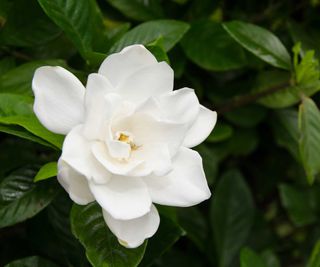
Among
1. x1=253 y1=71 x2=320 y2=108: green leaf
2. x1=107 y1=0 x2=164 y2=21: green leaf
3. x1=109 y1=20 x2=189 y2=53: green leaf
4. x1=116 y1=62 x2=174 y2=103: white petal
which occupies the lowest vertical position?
x1=253 y1=71 x2=320 y2=108: green leaf

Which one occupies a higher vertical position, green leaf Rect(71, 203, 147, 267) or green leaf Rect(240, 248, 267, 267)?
green leaf Rect(71, 203, 147, 267)

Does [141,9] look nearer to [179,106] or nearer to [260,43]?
[260,43]

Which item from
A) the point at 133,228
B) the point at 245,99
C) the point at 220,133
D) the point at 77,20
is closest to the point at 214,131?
the point at 220,133

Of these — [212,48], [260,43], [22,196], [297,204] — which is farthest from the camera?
[297,204]

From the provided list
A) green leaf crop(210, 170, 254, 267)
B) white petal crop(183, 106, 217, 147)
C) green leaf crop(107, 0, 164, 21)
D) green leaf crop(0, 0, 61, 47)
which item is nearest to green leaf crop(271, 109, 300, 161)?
green leaf crop(210, 170, 254, 267)

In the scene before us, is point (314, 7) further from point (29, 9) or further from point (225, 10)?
point (29, 9)

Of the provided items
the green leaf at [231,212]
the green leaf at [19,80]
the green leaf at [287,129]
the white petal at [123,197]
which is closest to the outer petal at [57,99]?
the white petal at [123,197]

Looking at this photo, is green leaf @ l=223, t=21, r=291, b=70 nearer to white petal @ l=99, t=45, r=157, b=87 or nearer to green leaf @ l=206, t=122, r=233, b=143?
green leaf @ l=206, t=122, r=233, b=143

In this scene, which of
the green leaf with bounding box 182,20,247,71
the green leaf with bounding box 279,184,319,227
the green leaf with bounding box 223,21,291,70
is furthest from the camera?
the green leaf with bounding box 279,184,319,227
